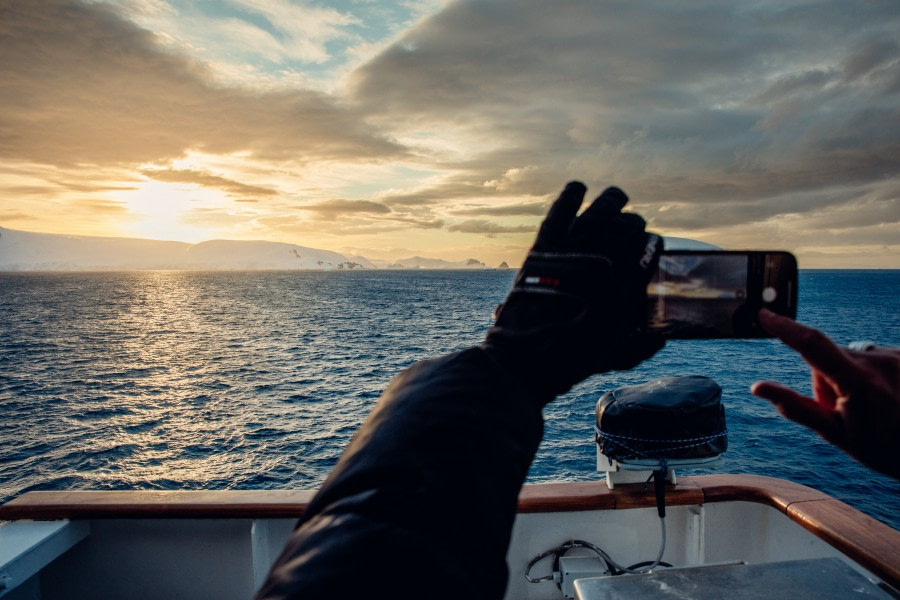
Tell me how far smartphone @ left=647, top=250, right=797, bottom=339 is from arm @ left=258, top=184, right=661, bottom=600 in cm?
23

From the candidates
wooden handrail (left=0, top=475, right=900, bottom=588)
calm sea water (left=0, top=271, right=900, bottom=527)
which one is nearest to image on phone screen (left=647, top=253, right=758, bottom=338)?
wooden handrail (left=0, top=475, right=900, bottom=588)

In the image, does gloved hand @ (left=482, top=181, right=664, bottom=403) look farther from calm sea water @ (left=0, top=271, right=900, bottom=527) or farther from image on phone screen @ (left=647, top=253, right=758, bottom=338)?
calm sea water @ (left=0, top=271, right=900, bottom=527)

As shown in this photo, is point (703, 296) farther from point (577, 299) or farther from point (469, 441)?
point (469, 441)

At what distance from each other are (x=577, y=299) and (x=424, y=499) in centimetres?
60

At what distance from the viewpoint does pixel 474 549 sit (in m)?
0.70

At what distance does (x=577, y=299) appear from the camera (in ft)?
3.72

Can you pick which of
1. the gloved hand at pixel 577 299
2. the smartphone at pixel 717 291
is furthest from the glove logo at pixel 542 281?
the smartphone at pixel 717 291

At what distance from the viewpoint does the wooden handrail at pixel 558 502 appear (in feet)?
8.89

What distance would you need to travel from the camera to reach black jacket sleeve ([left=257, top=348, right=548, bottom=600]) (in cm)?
63

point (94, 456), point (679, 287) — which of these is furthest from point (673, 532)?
point (94, 456)

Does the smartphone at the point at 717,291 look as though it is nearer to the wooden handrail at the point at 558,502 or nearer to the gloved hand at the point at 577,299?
the gloved hand at the point at 577,299

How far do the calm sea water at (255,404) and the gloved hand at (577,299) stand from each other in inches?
512

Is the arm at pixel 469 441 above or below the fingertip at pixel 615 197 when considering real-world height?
below

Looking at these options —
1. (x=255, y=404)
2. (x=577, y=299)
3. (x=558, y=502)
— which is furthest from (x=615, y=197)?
(x=255, y=404)
